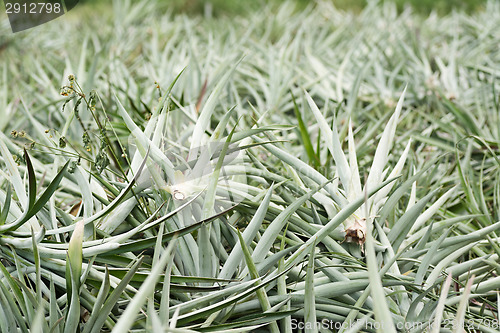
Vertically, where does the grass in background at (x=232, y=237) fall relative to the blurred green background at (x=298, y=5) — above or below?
below

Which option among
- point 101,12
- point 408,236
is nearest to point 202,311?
point 408,236

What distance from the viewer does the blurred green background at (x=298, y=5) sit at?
2.96m

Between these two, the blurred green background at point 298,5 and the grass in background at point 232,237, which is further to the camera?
the blurred green background at point 298,5

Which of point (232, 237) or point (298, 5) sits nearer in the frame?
point (232, 237)

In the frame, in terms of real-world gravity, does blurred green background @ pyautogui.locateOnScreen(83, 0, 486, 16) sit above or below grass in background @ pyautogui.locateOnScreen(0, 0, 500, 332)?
above

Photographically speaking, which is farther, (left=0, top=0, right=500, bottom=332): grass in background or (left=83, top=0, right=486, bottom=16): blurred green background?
(left=83, top=0, right=486, bottom=16): blurred green background

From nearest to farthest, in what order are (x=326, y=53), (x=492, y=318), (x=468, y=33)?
1. (x=492, y=318)
2. (x=326, y=53)
3. (x=468, y=33)

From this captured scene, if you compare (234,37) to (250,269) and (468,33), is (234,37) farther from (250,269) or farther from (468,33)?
(250,269)

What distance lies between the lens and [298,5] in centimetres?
297

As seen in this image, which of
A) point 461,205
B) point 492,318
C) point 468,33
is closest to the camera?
point 492,318

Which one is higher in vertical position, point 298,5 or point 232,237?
point 298,5

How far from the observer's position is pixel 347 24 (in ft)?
6.88

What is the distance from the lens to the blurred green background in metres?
2.96

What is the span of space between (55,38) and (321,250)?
1787mm
